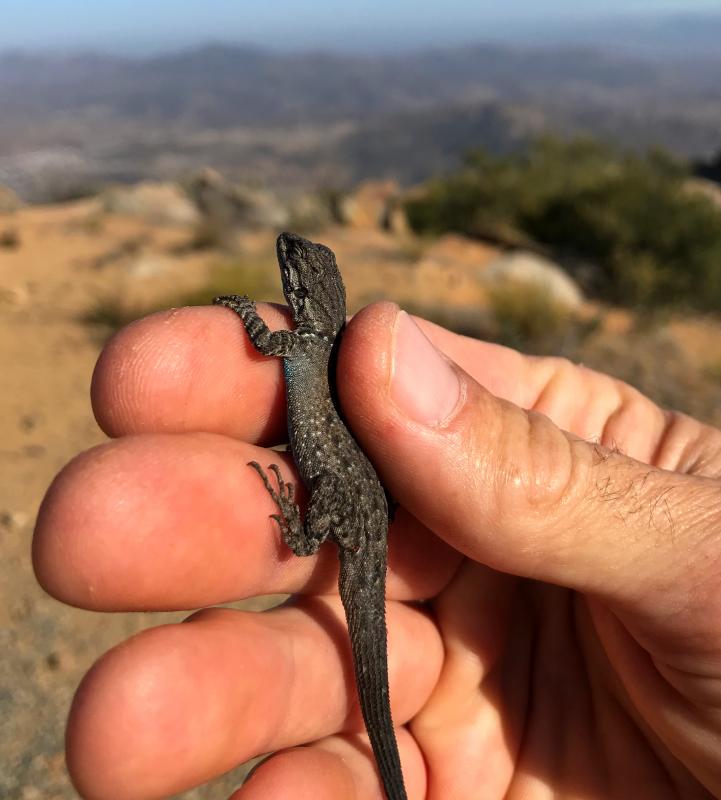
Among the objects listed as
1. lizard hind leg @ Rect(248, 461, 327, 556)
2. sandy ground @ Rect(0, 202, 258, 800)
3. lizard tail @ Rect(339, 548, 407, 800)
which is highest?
lizard hind leg @ Rect(248, 461, 327, 556)

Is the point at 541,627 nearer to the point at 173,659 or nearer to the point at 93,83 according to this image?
the point at 173,659

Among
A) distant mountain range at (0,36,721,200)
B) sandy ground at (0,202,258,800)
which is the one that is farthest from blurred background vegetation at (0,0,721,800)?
distant mountain range at (0,36,721,200)

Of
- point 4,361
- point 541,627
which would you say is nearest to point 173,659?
point 541,627

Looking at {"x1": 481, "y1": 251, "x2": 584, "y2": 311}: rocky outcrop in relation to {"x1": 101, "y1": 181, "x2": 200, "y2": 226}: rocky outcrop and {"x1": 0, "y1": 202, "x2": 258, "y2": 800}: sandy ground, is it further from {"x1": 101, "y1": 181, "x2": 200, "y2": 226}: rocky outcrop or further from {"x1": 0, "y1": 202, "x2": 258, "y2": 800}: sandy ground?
{"x1": 101, "y1": 181, "x2": 200, "y2": 226}: rocky outcrop

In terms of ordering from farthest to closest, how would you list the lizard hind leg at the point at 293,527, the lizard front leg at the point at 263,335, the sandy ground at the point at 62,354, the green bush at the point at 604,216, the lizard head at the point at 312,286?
the green bush at the point at 604,216
the sandy ground at the point at 62,354
the lizard head at the point at 312,286
the lizard front leg at the point at 263,335
the lizard hind leg at the point at 293,527

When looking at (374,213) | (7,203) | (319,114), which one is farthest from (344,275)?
(319,114)

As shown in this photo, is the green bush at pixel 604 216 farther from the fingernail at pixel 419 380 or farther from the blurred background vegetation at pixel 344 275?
the fingernail at pixel 419 380

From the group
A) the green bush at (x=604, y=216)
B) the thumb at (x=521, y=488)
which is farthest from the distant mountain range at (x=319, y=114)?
the thumb at (x=521, y=488)
